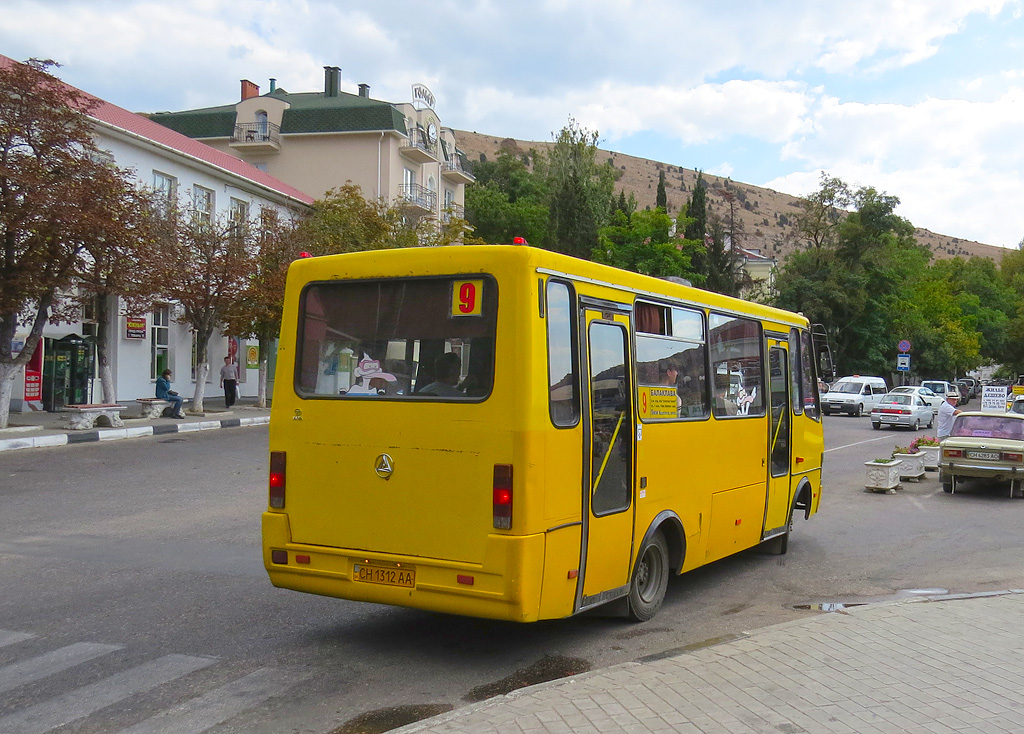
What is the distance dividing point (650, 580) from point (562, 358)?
2.29 metres

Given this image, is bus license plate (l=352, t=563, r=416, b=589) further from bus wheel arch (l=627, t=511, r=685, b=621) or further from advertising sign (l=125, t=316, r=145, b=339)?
advertising sign (l=125, t=316, r=145, b=339)

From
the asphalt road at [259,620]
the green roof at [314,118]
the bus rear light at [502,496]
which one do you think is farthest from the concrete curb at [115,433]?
the green roof at [314,118]

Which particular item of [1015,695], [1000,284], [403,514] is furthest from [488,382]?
[1000,284]

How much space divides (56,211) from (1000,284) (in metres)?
117

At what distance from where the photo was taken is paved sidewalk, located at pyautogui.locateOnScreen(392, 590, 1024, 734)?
15.0 feet

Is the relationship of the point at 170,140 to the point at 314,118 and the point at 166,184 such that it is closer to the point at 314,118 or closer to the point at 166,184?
the point at 166,184

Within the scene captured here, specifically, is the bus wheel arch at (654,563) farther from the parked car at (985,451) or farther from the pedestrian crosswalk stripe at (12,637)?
the parked car at (985,451)

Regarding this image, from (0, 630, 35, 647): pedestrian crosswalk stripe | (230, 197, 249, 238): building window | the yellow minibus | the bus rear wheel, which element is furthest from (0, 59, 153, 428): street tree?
the bus rear wheel

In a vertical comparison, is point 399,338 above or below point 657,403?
above

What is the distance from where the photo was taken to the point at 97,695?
523 centimetres

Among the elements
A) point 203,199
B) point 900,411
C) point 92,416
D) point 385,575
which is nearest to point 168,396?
point 92,416

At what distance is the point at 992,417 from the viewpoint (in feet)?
56.7

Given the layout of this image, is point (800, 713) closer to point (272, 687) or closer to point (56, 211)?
point (272, 687)

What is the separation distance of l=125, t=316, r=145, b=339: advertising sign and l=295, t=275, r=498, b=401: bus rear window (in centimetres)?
2573
